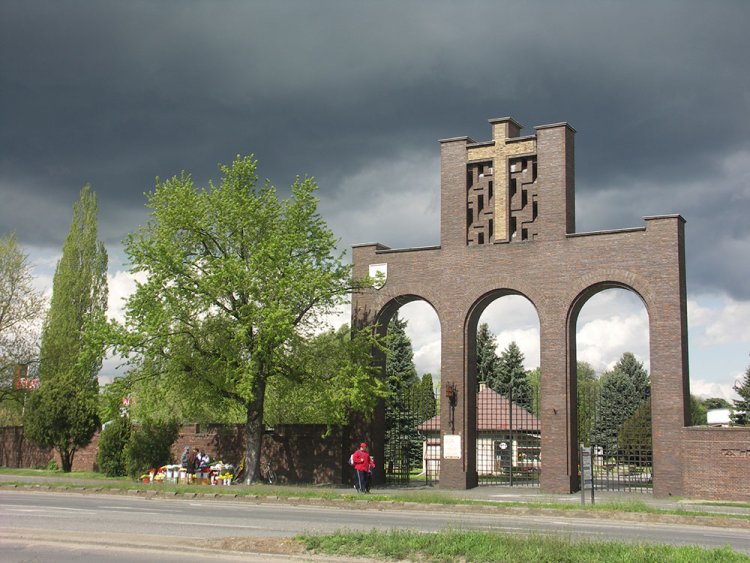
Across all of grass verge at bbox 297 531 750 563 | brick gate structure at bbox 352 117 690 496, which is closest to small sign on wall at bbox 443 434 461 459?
brick gate structure at bbox 352 117 690 496

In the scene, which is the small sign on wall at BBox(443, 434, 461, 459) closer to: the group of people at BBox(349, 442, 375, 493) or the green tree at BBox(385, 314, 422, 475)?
the green tree at BBox(385, 314, 422, 475)

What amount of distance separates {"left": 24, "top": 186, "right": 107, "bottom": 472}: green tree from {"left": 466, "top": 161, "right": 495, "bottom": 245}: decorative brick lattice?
44.8 feet

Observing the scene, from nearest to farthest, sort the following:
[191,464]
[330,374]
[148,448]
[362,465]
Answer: [362,465]
[330,374]
[191,464]
[148,448]

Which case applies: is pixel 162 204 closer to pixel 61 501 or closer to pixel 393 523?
pixel 61 501

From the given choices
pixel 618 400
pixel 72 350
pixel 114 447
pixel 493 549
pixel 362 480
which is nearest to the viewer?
pixel 493 549

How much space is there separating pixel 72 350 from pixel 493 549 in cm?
4084

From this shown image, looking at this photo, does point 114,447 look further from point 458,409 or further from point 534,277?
point 534,277

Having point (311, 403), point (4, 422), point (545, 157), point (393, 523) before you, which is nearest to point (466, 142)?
point (545, 157)

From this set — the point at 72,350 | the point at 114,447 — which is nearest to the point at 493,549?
the point at 114,447

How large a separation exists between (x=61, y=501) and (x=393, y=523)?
408 inches

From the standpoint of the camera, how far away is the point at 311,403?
31.0m

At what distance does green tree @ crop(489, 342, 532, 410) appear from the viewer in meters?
63.8

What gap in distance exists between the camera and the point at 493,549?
10617mm

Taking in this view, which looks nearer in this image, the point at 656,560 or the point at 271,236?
the point at 656,560
